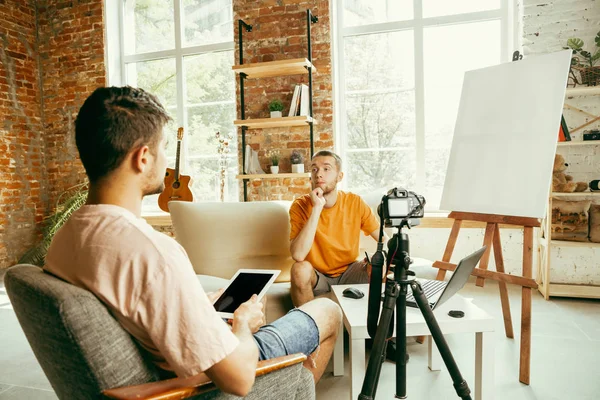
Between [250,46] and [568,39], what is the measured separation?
9.11ft

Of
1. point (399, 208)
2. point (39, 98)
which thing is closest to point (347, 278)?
point (399, 208)

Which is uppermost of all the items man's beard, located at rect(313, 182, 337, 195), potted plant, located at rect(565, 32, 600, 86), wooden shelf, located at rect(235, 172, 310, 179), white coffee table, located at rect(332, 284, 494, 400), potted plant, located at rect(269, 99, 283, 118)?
potted plant, located at rect(565, 32, 600, 86)

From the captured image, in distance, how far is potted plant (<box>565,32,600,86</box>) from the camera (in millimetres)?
3113

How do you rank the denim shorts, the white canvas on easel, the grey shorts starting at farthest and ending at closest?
the grey shorts, the white canvas on easel, the denim shorts

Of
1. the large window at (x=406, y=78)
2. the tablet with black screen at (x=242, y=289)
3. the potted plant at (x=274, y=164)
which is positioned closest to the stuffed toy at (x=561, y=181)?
the large window at (x=406, y=78)

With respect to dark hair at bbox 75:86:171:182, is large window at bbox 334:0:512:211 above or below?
above

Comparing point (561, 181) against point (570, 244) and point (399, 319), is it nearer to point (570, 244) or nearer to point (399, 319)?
point (570, 244)

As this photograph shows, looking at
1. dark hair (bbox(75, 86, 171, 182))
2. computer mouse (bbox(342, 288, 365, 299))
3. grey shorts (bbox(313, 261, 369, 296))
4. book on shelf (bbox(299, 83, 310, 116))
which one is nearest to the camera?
dark hair (bbox(75, 86, 171, 182))

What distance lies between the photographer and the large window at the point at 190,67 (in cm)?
466

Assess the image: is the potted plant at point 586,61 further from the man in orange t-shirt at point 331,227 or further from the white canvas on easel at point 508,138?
the man in orange t-shirt at point 331,227

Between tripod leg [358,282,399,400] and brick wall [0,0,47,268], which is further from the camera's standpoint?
brick wall [0,0,47,268]

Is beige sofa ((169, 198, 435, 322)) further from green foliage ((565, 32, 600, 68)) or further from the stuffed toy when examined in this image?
green foliage ((565, 32, 600, 68))

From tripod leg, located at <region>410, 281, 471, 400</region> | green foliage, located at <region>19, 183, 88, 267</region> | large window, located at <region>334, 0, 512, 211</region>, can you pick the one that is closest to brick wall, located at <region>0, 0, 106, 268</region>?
green foliage, located at <region>19, 183, 88, 267</region>

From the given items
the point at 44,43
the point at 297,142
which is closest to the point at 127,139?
the point at 297,142
